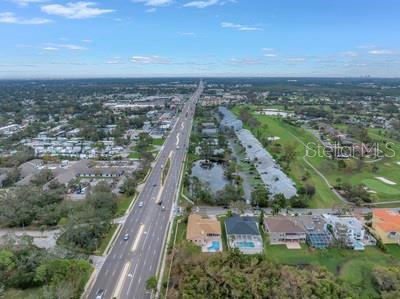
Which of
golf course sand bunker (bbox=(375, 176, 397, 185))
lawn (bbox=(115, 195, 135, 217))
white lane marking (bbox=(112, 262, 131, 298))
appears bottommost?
white lane marking (bbox=(112, 262, 131, 298))

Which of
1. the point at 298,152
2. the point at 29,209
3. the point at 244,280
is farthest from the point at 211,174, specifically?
the point at 244,280

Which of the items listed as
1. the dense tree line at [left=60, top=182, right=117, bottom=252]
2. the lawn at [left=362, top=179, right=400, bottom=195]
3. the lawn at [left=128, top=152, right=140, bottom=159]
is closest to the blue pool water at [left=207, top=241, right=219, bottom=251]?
the dense tree line at [left=60, top=182, right=117, bottom=252]

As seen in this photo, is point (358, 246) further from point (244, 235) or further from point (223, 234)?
point (223, 234)

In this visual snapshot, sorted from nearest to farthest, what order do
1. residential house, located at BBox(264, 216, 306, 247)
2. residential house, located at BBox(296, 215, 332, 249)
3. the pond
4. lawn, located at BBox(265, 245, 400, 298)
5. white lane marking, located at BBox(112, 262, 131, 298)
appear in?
white lane marking, located at BBox(112, 262, 131, 298) < lawn, located at BBox(265, 245, 400, 298) < residential house, located at BBox(296, 215, 332, 249) < residential house, located at BBox(264, 216, 306, 247) < the pond

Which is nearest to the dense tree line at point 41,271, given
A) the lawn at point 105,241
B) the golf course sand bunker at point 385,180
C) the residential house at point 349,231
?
the lawn at point 105,241

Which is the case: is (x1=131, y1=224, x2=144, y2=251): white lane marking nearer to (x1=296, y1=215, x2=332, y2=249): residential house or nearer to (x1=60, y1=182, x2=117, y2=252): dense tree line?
(x1=60, y1=182, x2=117, y2=252): dense tree line

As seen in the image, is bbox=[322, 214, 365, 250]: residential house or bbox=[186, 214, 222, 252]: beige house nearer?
bbox=[186, 214, 222, 252]: beige house
